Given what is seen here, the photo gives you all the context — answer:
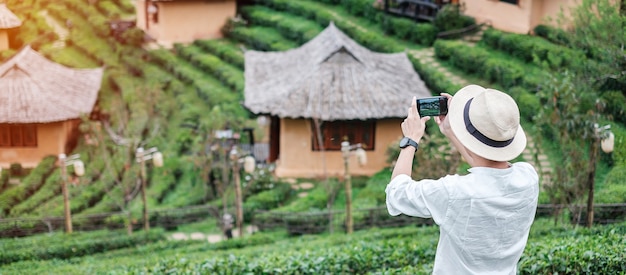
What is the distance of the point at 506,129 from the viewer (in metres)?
3.50

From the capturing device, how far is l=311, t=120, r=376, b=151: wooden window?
1886cm

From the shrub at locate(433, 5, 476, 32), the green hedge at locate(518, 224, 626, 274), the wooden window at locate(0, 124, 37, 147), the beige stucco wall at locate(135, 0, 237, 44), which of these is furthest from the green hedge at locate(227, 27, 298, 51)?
the green hedge at locate(518, 224, 626, 274)

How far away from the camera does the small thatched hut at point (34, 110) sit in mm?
20875

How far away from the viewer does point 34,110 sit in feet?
69.4

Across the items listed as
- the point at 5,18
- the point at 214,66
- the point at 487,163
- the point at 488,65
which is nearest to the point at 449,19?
the point at 488,65

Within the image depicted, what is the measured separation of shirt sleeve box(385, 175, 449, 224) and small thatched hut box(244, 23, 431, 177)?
14089 millimetres

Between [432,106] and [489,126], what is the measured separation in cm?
33

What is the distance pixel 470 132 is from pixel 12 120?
19.3 meters

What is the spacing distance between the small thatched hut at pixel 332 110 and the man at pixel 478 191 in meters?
14.0

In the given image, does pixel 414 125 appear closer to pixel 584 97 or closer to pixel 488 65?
pixel 584 97

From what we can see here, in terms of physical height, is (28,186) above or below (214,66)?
below

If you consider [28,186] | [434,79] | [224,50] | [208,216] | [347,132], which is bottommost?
[28,186]

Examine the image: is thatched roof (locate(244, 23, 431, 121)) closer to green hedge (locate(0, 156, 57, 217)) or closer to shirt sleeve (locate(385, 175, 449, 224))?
green hedge (locate(0, 156, 57, 217))

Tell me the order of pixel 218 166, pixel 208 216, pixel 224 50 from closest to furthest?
pixel 208 216, pixel 218 166, pixel 224 50
